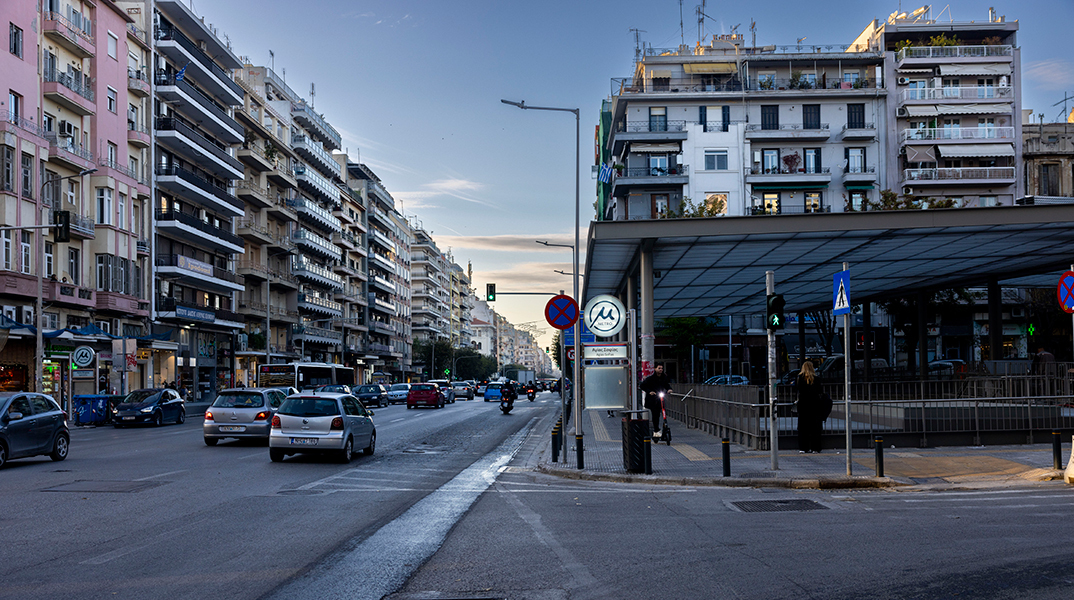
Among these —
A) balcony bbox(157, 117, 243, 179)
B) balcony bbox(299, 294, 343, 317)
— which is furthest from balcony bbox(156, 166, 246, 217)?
balcony bbox(299, 294, 343, 317)

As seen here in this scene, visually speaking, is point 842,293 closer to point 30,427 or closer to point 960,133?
point 30,427

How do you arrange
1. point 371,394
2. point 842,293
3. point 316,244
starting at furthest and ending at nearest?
point 316,244 → point 371,394 → point 842,293

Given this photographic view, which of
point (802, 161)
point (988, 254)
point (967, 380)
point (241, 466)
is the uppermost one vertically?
point (802, 161)

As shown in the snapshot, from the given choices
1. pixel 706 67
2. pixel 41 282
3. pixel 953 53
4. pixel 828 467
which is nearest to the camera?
pixel 828 467

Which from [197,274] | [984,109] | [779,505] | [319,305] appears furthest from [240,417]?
[319,305]

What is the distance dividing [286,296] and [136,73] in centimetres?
2906

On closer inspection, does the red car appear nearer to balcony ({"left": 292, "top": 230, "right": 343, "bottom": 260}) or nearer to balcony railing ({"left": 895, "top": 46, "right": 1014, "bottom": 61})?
balcony ({"left": 292, "top": 230, "right": 343, "bottom": 260})

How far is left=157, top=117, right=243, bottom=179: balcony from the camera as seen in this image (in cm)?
5631

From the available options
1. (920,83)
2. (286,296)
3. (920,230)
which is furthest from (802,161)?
(920,230)

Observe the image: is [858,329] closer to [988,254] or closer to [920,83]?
[920,83]

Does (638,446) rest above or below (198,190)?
below

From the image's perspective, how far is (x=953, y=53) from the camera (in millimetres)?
70125

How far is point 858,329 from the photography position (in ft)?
235

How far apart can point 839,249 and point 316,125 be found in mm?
71880
